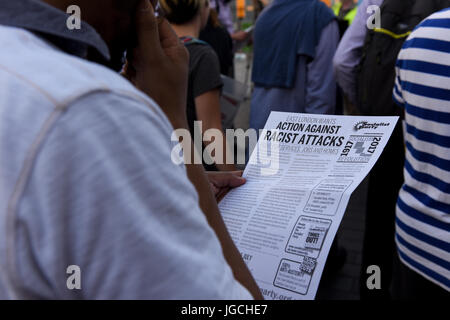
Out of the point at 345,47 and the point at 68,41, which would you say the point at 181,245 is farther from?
the point at 345,47

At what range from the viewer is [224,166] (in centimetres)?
205

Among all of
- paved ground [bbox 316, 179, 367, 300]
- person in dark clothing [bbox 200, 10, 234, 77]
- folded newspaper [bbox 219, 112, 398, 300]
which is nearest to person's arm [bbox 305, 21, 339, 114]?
paved ground [bbox 316, 179, 367, 300]

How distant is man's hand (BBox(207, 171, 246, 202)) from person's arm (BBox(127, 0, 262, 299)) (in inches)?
12.4

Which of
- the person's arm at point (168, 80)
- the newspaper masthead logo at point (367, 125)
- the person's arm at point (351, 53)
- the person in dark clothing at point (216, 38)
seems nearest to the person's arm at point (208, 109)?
the person's arm at point (351, 53)

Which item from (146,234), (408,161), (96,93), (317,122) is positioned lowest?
(408,161)

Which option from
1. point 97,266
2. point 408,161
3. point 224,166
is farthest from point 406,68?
point 97,266

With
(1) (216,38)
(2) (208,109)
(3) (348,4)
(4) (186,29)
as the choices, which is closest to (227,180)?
(2) (208,109)

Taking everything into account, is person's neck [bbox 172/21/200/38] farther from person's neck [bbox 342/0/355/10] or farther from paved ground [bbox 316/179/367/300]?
person's neck [bbox 342/0/355/10]

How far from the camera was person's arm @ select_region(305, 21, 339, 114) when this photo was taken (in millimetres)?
3055

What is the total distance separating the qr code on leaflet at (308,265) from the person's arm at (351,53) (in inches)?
74.2

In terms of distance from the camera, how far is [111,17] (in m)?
0.78

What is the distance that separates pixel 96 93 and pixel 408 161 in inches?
55.7

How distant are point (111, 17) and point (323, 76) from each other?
2458 mm

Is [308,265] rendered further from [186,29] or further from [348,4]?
[348,4]
